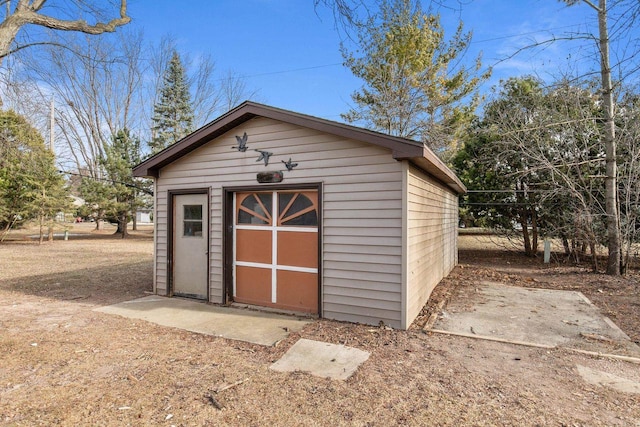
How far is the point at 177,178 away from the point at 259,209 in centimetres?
180

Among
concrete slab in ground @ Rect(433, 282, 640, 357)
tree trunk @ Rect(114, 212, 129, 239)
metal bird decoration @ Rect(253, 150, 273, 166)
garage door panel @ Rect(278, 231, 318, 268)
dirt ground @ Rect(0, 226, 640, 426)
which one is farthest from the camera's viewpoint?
tree trunk @ Rect(114, 212, 129, 239)

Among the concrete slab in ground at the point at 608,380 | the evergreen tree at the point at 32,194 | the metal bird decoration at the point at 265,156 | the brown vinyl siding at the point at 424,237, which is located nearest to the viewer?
the concrete slab in ground at the point at 608,380

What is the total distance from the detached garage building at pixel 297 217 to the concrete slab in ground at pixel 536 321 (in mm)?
711

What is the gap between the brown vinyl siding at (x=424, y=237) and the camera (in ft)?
15.2

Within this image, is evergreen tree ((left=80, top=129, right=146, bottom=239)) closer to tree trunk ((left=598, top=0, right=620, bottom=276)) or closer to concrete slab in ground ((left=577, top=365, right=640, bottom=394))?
concrete slab in ground ((left=577, top=365, right=640, bottom=394))

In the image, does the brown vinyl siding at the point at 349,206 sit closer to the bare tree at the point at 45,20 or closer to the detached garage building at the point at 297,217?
the detached garage building at the point at 297,217

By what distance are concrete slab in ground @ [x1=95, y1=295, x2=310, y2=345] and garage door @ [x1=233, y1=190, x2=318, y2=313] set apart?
1.13ft

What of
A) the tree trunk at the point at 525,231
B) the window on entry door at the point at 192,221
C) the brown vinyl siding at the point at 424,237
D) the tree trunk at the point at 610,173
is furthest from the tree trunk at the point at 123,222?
the tree trunk at the point at 610,173

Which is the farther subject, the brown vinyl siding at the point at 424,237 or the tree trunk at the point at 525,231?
the tree trunk at the point at 525,231

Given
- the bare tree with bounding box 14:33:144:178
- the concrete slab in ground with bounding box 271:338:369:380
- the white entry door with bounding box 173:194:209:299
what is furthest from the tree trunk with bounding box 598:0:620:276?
the bare tree with bounding box 14:33:144:178

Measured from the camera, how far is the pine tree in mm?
21234

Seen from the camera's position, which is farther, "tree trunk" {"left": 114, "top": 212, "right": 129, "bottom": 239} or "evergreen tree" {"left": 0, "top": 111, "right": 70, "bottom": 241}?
"tree trunk" {"left": 114, "top": 212, "right": 129, "bottom": 239}

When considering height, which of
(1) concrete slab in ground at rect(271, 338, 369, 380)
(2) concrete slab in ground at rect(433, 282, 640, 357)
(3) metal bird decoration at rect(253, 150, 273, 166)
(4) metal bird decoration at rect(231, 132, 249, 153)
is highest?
(4) metal bird decoration at rect(231, 132, 249, 153)

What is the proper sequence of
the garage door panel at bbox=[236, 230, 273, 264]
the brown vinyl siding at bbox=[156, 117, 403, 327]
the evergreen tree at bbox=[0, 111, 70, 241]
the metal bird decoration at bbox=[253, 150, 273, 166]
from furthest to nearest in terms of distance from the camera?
the evergreen tree at bbox=[0, 111, 70, 241] < the garage door panel at bbox=[236, 230, 273, 264] < the metal bird decoration at bbox=[253, 150, 273, 166] < the brown vinyl siding at bbox=[156, 117, 403, 327]
